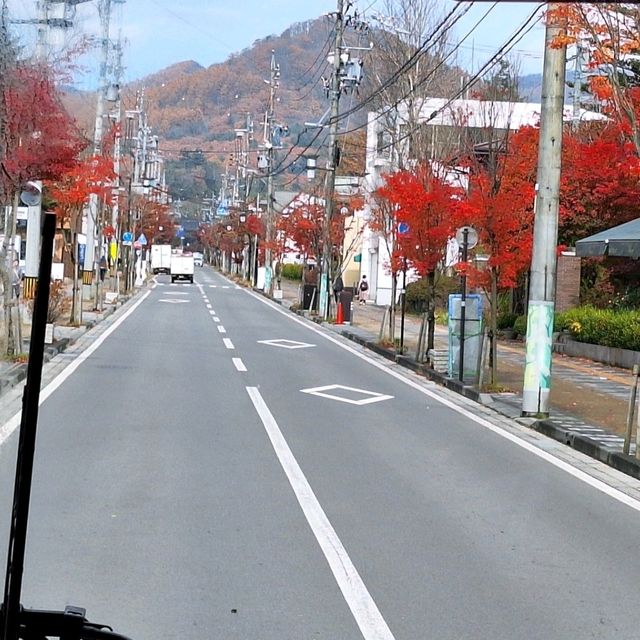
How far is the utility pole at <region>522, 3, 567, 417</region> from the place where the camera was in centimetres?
1441

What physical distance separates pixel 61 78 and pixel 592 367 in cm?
1362

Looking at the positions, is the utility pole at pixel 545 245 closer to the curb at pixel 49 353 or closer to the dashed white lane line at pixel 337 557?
the dashed white lane line at pixel 337 557

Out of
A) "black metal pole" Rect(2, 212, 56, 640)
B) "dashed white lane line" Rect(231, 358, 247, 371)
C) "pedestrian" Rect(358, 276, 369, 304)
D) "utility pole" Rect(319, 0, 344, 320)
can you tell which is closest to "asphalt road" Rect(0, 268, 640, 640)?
"black metal pole" Rect(2, 212, 56, 640)

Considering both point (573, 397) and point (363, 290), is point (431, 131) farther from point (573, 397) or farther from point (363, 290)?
point (573, 397)

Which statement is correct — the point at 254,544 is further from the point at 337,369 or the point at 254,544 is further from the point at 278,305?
the point at 278,305

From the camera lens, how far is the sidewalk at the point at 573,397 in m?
12.3

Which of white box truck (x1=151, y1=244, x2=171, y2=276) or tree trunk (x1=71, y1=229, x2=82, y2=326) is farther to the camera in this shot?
white box truck (x1=151, y1=244, x2=171, y2=276)

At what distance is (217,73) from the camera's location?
160 meters

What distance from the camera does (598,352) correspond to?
25234 mm

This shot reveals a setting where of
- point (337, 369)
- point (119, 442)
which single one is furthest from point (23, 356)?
point (119, 442)

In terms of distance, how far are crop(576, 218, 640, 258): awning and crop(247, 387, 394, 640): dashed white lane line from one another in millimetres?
10278

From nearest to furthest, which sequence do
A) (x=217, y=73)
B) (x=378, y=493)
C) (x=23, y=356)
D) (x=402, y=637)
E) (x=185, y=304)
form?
1. (x=402, y=637)
2. (x=378, y=493)
3. (x=23, y=356)
4. (x=185, y=304)
5. (x=217, y=73)

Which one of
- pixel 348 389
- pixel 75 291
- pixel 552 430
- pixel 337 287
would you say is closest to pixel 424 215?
pixel 348 389

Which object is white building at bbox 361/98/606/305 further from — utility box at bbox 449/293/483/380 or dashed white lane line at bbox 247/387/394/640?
dashed white lane line at bbox 247/387/394/640
